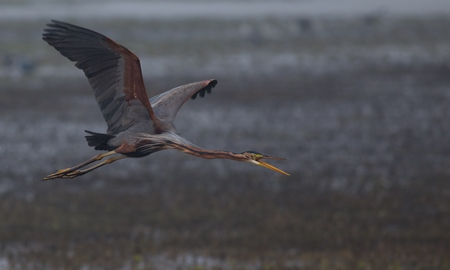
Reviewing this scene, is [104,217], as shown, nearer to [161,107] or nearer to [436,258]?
[436,258]

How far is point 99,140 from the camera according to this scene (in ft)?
21.7

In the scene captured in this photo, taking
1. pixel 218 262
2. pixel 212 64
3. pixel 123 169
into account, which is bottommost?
pixel 218 262

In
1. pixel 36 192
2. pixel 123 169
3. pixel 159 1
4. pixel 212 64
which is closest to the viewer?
pixel 36 192

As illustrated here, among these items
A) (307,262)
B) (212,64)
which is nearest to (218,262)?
(307,262)

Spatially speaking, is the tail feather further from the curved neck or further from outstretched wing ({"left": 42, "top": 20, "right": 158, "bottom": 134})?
the curved neck

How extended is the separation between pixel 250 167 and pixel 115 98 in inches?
402

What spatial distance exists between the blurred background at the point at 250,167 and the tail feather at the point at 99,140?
18.2 ft

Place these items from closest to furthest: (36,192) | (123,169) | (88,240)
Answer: (88,240) → (36,192) → (123,169)

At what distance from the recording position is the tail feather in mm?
6574

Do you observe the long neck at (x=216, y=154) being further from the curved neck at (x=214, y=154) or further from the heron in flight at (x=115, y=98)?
the heron in flight at (x=115, y=98)

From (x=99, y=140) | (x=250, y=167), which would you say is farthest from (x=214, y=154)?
(x=250, y=167)

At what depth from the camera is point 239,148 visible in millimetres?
18312

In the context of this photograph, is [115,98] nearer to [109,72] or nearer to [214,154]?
[109,72]

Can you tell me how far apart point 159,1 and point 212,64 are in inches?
1159
